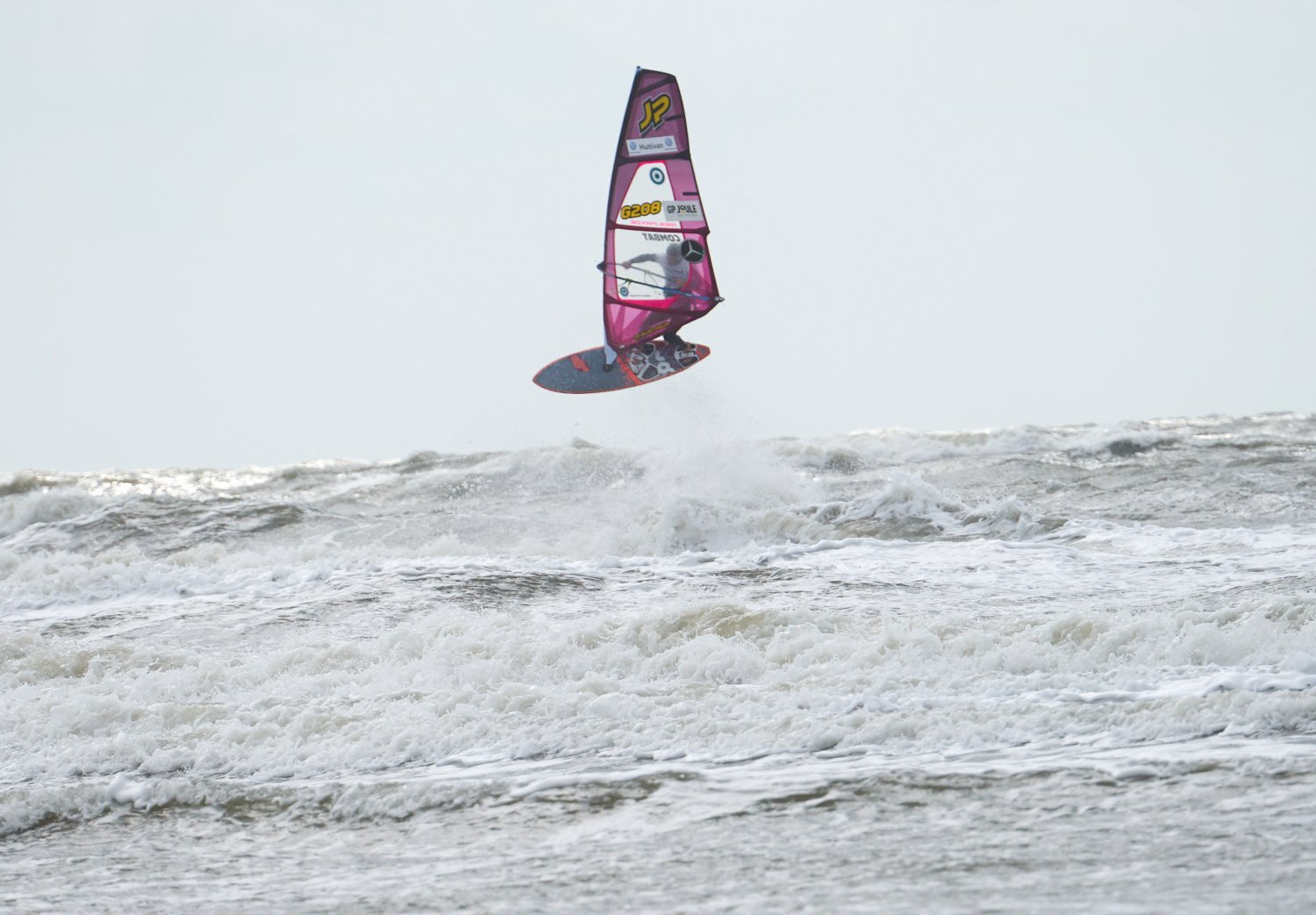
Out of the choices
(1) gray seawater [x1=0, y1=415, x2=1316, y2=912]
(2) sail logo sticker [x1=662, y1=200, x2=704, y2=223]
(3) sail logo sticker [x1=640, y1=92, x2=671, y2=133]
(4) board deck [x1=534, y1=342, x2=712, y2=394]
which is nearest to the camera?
(1) gray seawater [x1=0, y1=415, x2=1316, y2=912]

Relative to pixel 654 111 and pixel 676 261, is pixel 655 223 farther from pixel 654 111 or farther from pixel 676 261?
pixel 654 111

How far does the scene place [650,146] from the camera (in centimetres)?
1190

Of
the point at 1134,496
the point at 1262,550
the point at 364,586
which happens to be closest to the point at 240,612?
the point at 364,586

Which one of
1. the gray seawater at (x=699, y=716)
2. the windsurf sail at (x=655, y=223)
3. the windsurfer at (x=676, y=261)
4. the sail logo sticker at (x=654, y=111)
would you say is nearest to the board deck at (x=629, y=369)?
the windsurf sail at (x=655, y=223)

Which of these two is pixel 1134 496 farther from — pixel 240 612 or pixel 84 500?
pixel 84 500

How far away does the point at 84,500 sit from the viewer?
56.0 ft

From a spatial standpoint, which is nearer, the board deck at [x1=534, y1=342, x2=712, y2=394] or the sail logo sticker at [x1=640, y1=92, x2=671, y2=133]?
the sail logo sticker at [x1=640, y1=92, x2=671, y2=133]

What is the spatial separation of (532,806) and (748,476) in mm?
8740

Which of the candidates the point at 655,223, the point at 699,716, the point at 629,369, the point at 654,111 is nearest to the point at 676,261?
the point at 655,223

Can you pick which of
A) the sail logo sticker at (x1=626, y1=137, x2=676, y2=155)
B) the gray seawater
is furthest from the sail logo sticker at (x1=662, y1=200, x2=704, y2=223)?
the gray seawater

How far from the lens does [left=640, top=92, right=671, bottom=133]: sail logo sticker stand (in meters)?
11.8

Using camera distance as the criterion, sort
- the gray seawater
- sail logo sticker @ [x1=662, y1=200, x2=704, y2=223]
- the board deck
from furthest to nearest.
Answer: the board deck → sail logo sticker @ [x1=662, y1=200, x2=704, y2=223] → the gray seawater

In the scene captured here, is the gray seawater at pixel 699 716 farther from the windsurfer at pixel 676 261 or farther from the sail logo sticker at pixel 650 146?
the sail logo sticker at pixel 650 146

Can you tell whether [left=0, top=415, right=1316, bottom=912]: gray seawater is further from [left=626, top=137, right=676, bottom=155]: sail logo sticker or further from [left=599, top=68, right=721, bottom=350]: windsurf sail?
[left=626, top=137, right=676, bottom=155]: sail logo sticker
